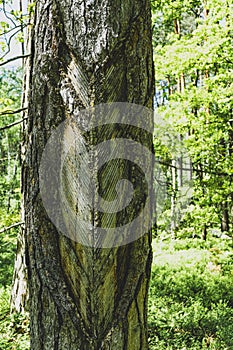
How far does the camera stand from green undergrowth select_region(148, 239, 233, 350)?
13.7ft

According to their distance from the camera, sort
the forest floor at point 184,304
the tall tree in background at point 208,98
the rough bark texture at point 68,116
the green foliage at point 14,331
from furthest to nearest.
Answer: the tall tree in background at point 208,98 < the forest floor at point 184,304 < the green foliage at point 14,331 < the rough bark texture at point 68,116

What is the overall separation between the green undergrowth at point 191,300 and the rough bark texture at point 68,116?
100 inches

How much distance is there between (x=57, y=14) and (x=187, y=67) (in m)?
7.59

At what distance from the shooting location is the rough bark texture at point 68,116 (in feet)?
4.86

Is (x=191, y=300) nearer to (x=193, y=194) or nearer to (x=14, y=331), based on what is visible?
(x=14, y=331)

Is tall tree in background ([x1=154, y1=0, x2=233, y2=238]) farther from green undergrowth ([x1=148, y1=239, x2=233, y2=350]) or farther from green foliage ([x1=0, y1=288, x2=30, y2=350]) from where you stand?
Answer: green foliage ([x1=0, y1=288, x2=30, y2=350])

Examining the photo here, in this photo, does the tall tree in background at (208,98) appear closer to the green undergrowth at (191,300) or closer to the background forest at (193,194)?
the background forest at (193,194)

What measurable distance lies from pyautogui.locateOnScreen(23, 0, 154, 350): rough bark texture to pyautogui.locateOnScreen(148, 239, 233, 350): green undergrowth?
8.36 feet

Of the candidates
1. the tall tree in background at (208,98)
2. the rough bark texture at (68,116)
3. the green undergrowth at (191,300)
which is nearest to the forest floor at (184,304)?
the green undergrowth at (191,300)

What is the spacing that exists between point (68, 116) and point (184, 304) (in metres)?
5.10

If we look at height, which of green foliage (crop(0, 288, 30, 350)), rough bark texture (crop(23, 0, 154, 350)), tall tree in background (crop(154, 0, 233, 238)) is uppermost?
tall tree in background (crop(154, 0, 233, 238))

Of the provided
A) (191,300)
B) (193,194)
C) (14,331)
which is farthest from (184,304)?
(193,194)

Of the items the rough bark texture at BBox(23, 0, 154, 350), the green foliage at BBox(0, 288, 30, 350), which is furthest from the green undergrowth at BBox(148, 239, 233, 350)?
the rough bark texture at BBox(23, 0, 154, 350)

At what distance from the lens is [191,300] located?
19.0ft
